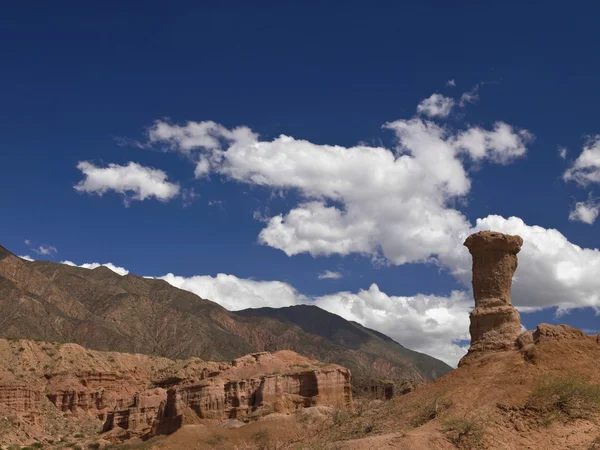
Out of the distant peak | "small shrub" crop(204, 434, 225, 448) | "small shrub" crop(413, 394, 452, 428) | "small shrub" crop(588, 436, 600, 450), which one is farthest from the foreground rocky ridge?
the distant peak

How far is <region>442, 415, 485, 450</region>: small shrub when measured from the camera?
19031 millimetres

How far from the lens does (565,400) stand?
810 inches

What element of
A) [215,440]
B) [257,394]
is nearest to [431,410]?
[215,440]

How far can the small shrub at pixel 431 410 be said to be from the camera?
843 inches

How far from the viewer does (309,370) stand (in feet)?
211

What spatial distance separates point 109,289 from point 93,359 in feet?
299

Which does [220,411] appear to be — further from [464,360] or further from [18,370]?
[18,370]

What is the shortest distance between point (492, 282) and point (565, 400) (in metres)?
7.86

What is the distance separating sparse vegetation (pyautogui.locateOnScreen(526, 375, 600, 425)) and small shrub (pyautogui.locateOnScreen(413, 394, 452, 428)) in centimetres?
258

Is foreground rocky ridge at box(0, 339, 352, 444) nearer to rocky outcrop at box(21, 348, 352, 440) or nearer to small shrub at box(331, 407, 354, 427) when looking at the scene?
rocky outcrop at box(21, 348, 352, 440)

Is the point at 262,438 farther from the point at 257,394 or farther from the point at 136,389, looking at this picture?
the point at 136,389

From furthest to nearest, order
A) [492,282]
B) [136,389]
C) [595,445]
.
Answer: [136,389] < [492,282] < [595,445]

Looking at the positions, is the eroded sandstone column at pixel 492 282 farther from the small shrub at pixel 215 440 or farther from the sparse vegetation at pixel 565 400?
the small shrub at pixel 215 440

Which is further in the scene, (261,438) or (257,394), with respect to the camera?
(257,394)
